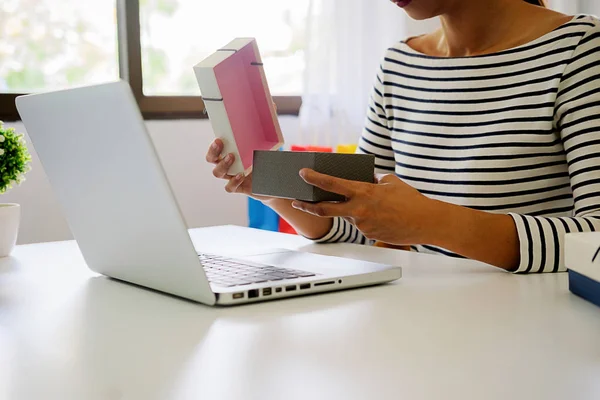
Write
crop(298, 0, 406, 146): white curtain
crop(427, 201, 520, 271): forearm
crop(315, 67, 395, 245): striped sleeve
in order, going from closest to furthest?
crop(427, 201, 520, 271): forearm, crop(315, 67, 395, 245): striped sleeve, crop(298, 0, 406, 146): white curtain

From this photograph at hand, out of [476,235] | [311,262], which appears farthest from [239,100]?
[476,235]

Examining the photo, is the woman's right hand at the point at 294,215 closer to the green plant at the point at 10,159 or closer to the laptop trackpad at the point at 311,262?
the laptop trackpad at the point at 311,262

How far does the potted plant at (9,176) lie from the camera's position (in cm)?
114

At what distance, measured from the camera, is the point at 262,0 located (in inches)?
110

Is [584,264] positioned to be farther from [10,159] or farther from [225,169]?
[10,159]

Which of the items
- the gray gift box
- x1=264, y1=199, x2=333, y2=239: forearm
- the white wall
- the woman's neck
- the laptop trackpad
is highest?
the woman's neck

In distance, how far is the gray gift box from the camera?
87 centimetres

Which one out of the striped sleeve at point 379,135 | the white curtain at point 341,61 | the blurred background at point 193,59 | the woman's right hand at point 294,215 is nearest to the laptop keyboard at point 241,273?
the woman's right hand at point 294,215

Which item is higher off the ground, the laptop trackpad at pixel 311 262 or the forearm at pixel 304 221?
the laptop trackpad at pixel 311 262

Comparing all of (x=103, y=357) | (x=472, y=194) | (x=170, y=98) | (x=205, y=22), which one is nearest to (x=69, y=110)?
(x=103, y=357)

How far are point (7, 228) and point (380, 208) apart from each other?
613 millimetres

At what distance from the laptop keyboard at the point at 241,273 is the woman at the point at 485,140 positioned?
0.13 metres

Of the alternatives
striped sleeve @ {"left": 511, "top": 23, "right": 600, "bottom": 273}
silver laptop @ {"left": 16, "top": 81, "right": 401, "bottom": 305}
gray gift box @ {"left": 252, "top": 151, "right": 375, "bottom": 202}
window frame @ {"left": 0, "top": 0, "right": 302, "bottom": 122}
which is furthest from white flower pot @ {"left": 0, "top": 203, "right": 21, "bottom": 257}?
window frame @ {"left": 0, "top": 0, "right": 302, "bottom": 122}

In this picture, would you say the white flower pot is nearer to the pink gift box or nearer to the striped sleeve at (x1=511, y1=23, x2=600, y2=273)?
the pink gift box
